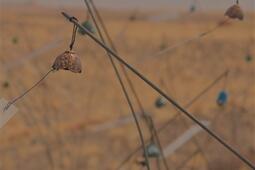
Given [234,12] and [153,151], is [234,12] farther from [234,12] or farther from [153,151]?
[153,151]

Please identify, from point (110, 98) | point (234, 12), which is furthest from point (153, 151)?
point (110, 98)

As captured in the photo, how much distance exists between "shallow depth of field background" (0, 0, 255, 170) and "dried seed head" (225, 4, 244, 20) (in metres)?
0.20

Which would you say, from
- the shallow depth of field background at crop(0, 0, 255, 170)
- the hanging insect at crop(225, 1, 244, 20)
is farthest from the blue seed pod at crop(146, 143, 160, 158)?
the hanging insect at crop(225, 1, 244, 20)

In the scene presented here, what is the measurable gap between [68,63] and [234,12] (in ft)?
0.68

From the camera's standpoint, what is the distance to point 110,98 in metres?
4.61

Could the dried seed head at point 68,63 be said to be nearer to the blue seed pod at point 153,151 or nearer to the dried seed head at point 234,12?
the dried seed head at point 234,12

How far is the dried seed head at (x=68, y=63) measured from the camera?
22.4 inches

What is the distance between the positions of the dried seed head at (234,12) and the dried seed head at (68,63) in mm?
189

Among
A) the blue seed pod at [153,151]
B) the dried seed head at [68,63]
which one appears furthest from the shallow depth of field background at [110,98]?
the dried seed head at [68,63]

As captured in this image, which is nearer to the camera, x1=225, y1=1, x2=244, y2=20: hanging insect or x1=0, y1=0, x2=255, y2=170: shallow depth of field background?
x1=225, y1=1, x2=244, y2=20: hanging insect

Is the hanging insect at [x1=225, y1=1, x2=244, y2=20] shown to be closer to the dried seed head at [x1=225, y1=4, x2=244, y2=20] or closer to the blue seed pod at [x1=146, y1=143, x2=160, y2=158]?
the dried seed head at [x1=225, y1=4, x2=244, y2=20]

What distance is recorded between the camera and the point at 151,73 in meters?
5.48

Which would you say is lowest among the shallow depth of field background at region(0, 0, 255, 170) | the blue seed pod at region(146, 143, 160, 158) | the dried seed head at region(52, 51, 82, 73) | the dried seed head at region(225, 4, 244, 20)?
the shallow depth of field background at region(0, 0, 255, 170)

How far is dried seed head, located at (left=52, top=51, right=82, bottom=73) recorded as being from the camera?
568mm
